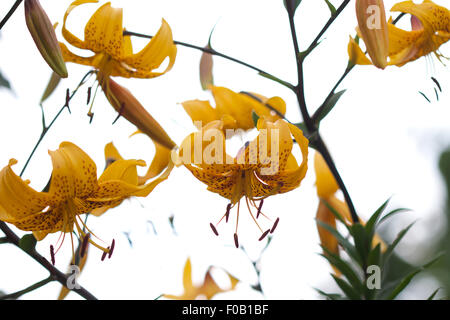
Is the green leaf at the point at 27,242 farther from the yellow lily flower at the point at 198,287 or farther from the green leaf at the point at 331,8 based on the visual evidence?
the green leaf at the point at 331,8

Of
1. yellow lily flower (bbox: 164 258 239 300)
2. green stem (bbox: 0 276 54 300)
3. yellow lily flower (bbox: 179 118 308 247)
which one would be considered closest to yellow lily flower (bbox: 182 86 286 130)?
yellow lily flower (bbox: 179 118 308 247)

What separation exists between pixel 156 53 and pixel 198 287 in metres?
0.54

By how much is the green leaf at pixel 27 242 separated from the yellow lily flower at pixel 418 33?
80 cm

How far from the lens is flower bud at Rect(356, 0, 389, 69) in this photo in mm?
970

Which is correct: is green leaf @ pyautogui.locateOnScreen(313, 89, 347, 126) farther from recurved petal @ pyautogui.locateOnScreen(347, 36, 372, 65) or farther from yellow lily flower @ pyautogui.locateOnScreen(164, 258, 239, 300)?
yellow lily flower @ pyautogui.locateOnScreen(164, 258, 239, 300)

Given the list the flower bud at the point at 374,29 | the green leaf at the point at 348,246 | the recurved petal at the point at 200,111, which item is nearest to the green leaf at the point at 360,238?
the green leaf at the point at 348,246

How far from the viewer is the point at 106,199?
3.53 ft

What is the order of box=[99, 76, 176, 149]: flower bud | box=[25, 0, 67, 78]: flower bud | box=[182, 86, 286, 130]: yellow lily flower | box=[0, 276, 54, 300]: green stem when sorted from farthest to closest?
box=[182, 86, 286, 130]: yellow lily flower, box=[99, 76, 176, 149]: flower bud, box=[25, 0, 67, 78]: flower bud, box=[0, 276, 54, 300]: green stem

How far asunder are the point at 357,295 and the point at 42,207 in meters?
0.60

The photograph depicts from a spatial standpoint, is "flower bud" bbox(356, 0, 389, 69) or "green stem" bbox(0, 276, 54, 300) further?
"flower bud" bbox(356, 0, 389, 69)

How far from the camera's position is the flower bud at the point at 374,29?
97cm

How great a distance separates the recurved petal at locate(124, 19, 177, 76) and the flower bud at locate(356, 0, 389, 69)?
38cm

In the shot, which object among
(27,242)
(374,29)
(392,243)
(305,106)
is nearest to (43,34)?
(27,242)

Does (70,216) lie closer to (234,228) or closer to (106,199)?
(106,199)
